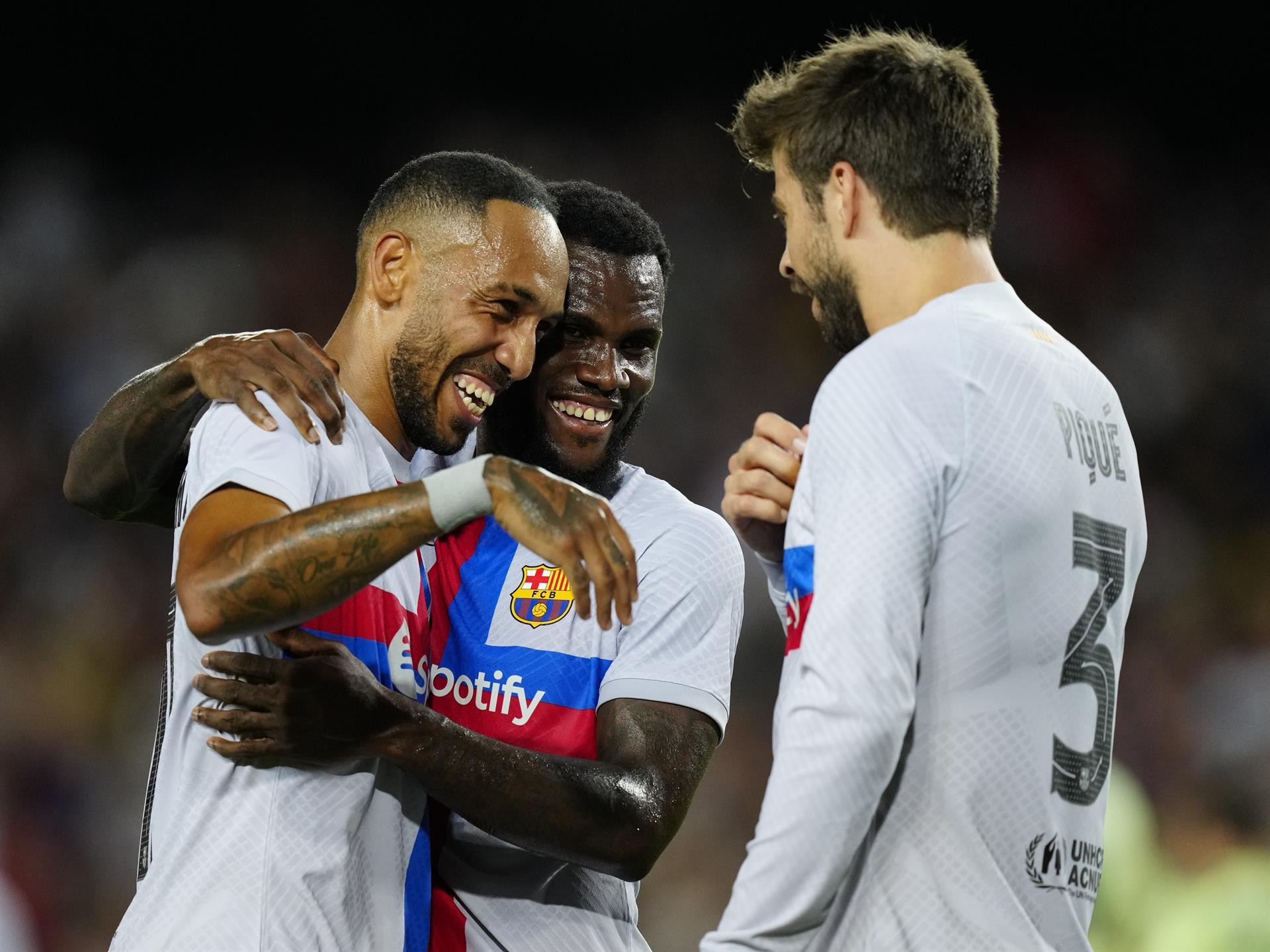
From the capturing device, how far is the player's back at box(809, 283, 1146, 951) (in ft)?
6.59

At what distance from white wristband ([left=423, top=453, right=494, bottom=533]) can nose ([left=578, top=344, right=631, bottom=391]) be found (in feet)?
4.52

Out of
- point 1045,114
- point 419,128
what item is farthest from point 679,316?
point 1045,114

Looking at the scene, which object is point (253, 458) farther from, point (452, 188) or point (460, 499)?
point (452, 188)

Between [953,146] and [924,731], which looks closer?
[924,731]

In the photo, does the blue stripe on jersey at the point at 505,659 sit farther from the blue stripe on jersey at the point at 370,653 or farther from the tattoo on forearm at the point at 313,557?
the tattoo on forearm at the point at 313,557

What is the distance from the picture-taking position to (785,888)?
1.95 metres

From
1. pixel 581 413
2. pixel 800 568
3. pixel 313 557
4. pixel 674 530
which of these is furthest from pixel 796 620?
pixel 581 413

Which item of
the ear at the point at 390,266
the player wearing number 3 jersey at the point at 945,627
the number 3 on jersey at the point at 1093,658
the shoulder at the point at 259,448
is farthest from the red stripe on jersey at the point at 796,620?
the ear at the point at 390,266

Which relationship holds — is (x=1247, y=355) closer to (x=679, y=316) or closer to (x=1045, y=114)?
(x=1045, y=114)

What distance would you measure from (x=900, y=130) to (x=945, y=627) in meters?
0.91

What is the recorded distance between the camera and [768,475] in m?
2.50

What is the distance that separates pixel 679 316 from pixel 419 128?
2373mm

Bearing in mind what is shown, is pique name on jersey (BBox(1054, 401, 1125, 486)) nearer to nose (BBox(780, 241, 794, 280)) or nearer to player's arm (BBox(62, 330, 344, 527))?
nose (BBox(780, 241, 794, 280))

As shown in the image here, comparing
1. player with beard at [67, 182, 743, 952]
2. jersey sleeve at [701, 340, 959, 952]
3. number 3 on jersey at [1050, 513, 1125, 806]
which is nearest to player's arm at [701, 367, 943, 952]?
jersey sleeve at [701, 340, 959, 952]
